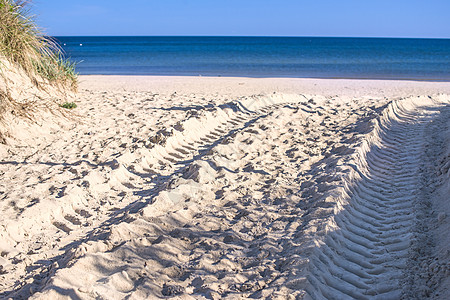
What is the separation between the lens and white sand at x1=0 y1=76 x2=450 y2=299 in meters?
2.56

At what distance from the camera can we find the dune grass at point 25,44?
626 centimetres

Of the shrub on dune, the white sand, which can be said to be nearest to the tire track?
the white sand

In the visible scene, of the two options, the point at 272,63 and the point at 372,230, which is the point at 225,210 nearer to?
the point at 372,230

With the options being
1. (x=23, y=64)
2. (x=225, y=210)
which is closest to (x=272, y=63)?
(x=23, y=64)

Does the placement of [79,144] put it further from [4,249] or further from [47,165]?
[4,249]

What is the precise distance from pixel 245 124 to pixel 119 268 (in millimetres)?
4806

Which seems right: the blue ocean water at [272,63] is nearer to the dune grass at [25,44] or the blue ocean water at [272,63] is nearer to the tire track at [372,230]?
the dune grass at [25,44]

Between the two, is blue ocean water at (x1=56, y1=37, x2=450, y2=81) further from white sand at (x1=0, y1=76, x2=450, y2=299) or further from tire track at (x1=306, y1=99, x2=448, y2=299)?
tire track at (x1=306, y1=99, x2=448, y2=299)

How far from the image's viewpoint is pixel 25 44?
6.70 m

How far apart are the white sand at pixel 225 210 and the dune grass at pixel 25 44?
4.57 feet

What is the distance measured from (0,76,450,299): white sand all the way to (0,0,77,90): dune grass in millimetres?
1392

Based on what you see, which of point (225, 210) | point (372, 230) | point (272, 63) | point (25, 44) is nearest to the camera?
point (372, 230)

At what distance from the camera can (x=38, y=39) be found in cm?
710

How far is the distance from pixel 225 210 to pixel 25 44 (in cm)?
507
